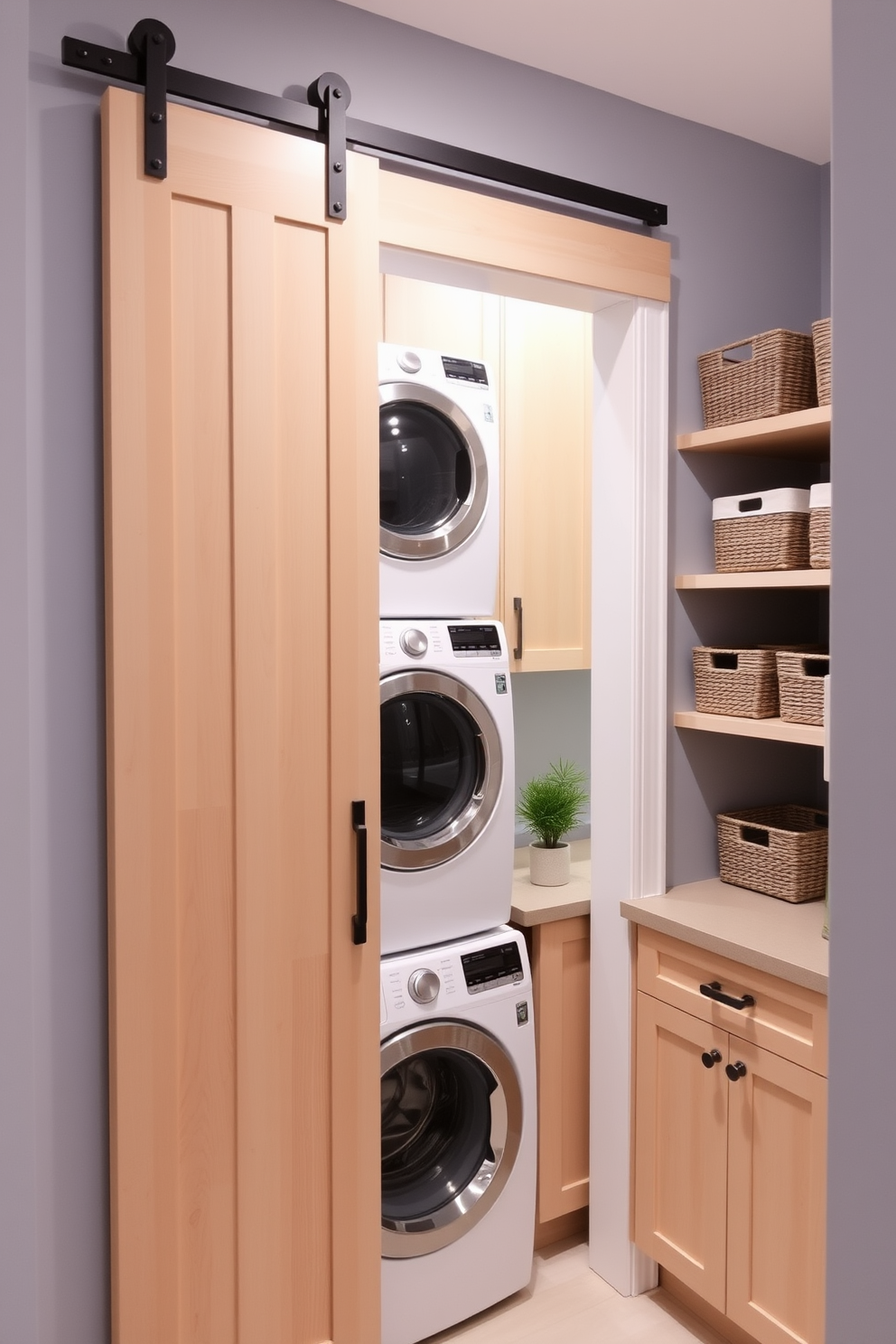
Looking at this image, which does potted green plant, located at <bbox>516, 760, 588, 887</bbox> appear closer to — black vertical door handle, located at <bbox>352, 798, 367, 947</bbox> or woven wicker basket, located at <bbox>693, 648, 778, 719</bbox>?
woven wicker basket, located at <bbox>693, 648, 778, 719</bbox>

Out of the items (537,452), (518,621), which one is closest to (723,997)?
(518,621)

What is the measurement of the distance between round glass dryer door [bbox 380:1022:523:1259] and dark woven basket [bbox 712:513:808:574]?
121 centimetres

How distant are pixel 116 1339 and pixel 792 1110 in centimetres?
127

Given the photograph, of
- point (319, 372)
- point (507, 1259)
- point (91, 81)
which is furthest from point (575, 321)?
point (507, 1259)

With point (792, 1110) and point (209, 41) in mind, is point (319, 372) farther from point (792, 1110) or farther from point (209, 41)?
point (792, 1110)

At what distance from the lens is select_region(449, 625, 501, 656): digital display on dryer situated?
83.9 inches

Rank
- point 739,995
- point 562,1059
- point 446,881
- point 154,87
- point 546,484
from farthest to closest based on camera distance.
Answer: point 546,484 → point 562,1059 → point 446,881 → point 739,995 → point 154,87

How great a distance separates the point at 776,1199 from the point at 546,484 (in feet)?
5.71

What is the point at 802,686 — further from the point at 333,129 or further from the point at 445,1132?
the point at 333,129

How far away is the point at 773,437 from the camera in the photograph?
2.16 meters

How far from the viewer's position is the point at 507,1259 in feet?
7.18

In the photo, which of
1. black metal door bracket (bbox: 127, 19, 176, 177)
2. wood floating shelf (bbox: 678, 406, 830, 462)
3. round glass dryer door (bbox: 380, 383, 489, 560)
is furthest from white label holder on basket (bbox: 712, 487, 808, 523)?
black metal door bracket (bbox: 127, 19, 176, 177)

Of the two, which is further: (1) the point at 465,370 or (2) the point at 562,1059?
(2) the point at 562,1059

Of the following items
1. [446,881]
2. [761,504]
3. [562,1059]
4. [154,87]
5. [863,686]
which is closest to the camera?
[863,686]
